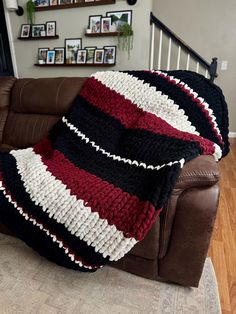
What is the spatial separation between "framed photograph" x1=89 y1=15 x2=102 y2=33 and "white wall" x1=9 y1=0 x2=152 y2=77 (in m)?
0.04

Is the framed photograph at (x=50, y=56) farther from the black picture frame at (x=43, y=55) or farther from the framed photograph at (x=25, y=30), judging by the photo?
the framed photograph at (x=25, y=30)

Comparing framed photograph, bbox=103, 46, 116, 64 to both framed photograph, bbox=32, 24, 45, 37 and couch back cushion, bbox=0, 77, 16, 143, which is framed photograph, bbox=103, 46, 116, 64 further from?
couch back cushion, bbox=0, 77, 16, 143

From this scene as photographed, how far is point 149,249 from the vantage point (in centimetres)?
95

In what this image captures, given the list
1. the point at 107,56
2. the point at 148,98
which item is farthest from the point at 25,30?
the point at 148,98

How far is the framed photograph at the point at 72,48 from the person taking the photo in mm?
2730

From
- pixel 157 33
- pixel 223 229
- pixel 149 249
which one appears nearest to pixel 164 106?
pixel 149 249

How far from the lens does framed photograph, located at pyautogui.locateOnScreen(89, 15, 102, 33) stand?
255 centimetres

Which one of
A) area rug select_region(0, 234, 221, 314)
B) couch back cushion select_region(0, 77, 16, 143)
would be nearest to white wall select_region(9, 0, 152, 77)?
couch back cushion select_region(0, 77, 16, 143)

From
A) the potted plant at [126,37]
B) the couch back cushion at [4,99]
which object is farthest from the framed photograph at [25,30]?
the couch back cushion at [4,99]

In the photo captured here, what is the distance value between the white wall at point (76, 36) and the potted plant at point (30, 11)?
0.19ft

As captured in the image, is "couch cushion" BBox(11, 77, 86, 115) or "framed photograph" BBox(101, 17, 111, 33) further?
"framed photograph" BBox(101, 17, 111, 33)

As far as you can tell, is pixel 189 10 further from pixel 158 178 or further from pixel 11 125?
pixel 158 178

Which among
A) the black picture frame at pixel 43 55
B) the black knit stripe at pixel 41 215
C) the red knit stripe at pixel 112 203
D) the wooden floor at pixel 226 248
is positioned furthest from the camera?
the black picture frame at pixel 43 55

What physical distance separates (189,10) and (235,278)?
307 cm
